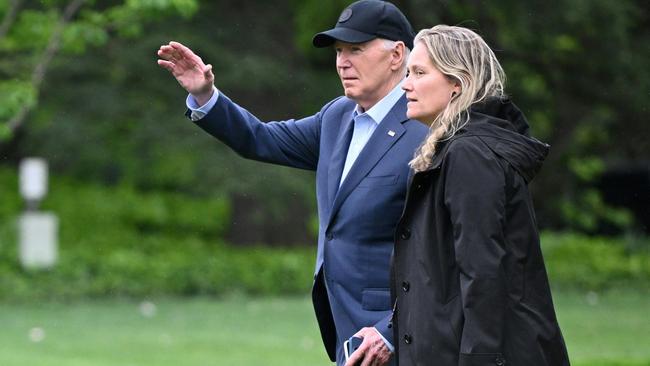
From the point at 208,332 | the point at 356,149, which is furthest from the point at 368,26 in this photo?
the point at 208,332

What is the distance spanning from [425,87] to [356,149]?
2.30 ft

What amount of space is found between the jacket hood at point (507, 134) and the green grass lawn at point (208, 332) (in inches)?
226

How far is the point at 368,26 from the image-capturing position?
13.6 ft

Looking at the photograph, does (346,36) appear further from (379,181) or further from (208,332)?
(208,332)

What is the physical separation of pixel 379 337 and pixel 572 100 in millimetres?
15525

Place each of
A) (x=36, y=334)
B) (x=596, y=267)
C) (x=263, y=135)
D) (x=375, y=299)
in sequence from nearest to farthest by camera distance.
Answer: (x=375, y=299)
(x=263, y=135)
(x=36, y=334)
(x=596, y=267)

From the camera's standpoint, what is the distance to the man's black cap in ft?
13.5

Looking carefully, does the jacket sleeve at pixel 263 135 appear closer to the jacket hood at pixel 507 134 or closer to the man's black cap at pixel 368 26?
the man's black cap at pixel 368 26

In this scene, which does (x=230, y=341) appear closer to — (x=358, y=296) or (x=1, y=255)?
(x=1, y=255)

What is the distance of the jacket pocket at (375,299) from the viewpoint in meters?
3.98

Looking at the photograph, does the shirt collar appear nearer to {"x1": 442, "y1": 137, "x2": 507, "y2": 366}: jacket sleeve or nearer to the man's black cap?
the man's black cap

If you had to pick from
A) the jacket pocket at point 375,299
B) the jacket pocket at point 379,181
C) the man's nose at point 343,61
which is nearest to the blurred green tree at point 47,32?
the man's nose at point 343,61

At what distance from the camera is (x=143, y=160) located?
57.6 feet

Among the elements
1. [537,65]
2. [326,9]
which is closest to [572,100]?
[537,65]
